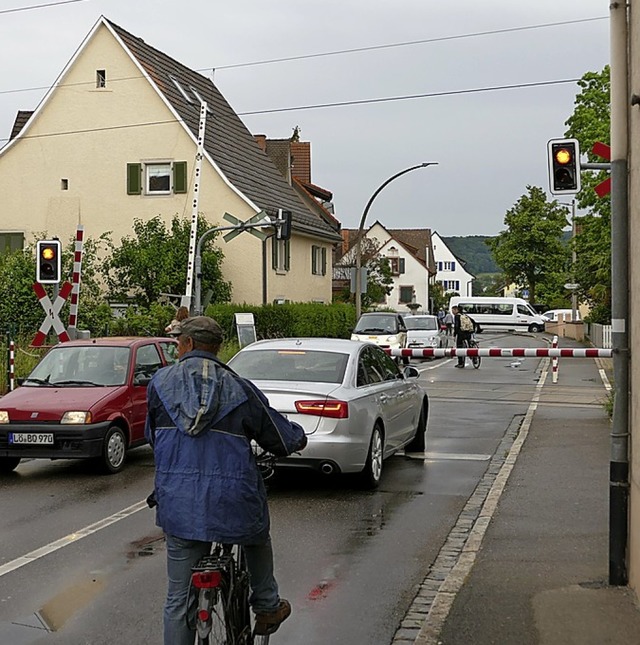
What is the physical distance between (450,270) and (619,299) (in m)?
130

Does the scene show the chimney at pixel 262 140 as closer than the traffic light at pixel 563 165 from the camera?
No

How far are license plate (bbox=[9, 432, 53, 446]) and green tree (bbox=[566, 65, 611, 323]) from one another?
69.0ft

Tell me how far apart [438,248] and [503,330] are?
64.5 m

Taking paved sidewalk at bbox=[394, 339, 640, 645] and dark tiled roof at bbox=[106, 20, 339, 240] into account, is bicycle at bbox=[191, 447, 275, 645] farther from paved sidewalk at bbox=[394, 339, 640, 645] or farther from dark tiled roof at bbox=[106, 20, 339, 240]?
dark tiled roof at bbox=[106, 20, 339, 240]

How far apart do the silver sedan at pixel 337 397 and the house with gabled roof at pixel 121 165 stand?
26.2m

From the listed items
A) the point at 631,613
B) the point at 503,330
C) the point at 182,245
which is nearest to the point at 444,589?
the point at 631,613

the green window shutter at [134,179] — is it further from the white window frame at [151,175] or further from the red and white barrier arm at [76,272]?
the red and white barrier arm at [76,272]

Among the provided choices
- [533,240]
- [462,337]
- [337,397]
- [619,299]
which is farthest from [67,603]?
[533,240]

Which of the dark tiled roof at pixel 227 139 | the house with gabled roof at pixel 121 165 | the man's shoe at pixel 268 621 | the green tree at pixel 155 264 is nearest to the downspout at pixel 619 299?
the man's shoe at pixel 268 621

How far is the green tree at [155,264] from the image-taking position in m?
35.9

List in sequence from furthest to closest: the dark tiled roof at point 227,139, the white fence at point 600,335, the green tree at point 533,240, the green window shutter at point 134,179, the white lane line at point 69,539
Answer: the green tree at point 533,240 < the white fence at point 600,335 < the green window shutter at point 134,179 < the dark tiled roof at point 227,139 < the white lane line at point 69,539

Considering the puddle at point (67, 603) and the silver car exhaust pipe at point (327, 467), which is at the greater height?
the silver car exhaust pipe at point (327, 467)

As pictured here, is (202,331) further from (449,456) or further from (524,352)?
(524,352)

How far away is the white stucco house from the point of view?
136000mm
